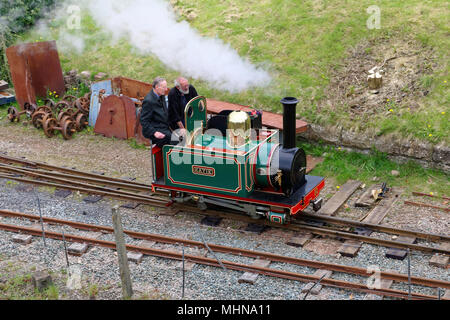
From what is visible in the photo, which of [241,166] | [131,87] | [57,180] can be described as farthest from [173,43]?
[241,166]

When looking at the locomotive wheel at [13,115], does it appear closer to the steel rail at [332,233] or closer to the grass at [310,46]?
the grass at [310,46]

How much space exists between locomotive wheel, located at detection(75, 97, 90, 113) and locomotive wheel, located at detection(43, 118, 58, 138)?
0.72m

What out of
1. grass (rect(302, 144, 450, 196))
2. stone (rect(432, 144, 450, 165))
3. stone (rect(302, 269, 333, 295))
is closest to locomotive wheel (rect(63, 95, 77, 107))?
grass (rect(302, 144, 450, 196))

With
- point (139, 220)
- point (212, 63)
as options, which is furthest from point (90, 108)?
point (139, 220)

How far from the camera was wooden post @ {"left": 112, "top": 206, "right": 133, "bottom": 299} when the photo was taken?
6.37m

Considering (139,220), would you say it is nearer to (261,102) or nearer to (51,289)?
(51,289)

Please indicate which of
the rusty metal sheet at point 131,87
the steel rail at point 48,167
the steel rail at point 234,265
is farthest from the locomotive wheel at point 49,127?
the steel rail at point 234,265

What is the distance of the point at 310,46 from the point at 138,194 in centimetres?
556

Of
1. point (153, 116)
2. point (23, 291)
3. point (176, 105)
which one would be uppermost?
point (176, 105)

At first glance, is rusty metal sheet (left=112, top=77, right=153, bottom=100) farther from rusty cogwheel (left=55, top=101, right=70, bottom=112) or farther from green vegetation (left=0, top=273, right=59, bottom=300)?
green vegetation (left=0, top=273, right=59, bottom=300)

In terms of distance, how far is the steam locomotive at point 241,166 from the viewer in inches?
320

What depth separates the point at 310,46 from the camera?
12773 millimetres

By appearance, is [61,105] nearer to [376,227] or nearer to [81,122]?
[81,122]

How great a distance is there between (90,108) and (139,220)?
16.9 feet
